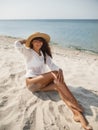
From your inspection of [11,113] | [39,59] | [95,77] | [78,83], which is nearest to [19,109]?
[11,113]

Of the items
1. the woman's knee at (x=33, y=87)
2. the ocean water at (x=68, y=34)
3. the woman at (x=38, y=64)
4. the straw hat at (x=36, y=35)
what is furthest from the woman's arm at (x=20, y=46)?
the ocean water at (x=68, y=34)

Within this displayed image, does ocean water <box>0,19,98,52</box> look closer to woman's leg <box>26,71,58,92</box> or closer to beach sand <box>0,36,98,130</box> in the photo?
beach sand <box>0,36,98,130</box>

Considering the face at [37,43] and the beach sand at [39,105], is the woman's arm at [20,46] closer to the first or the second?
the face at [37,43]

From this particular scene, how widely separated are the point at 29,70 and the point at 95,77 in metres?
2.54

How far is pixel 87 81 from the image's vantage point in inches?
235

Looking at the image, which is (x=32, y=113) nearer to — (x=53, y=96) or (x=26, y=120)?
(x=26, y=120)

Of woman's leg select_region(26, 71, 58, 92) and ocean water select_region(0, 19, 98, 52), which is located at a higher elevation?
woman's leg select_region(26, 71, 58, 92)

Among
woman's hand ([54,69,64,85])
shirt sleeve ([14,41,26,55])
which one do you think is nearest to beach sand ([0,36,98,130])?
woman's hand ([54,69,64,85])

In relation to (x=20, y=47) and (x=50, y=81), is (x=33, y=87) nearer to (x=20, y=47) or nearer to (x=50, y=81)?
(x=50, y=81)

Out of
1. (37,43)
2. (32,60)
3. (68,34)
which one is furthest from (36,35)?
(68,34)

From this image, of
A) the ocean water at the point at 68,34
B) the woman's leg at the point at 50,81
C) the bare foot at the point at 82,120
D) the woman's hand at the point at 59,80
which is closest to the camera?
the bare foot at the point at 82,120

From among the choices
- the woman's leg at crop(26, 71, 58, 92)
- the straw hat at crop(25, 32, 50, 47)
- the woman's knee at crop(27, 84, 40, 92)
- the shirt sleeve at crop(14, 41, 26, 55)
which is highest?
the straw hat at crop(25, 32, 50, 47)

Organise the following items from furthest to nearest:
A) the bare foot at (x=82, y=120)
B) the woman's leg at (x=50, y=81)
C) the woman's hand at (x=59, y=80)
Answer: the woman's hand at (x=59, y=80) → the woman's leg at (x=50, y=81) → the bare foot at (x=82, y=120)

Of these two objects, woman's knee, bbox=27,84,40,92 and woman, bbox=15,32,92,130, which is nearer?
woman, bbox=15,32,92,130
